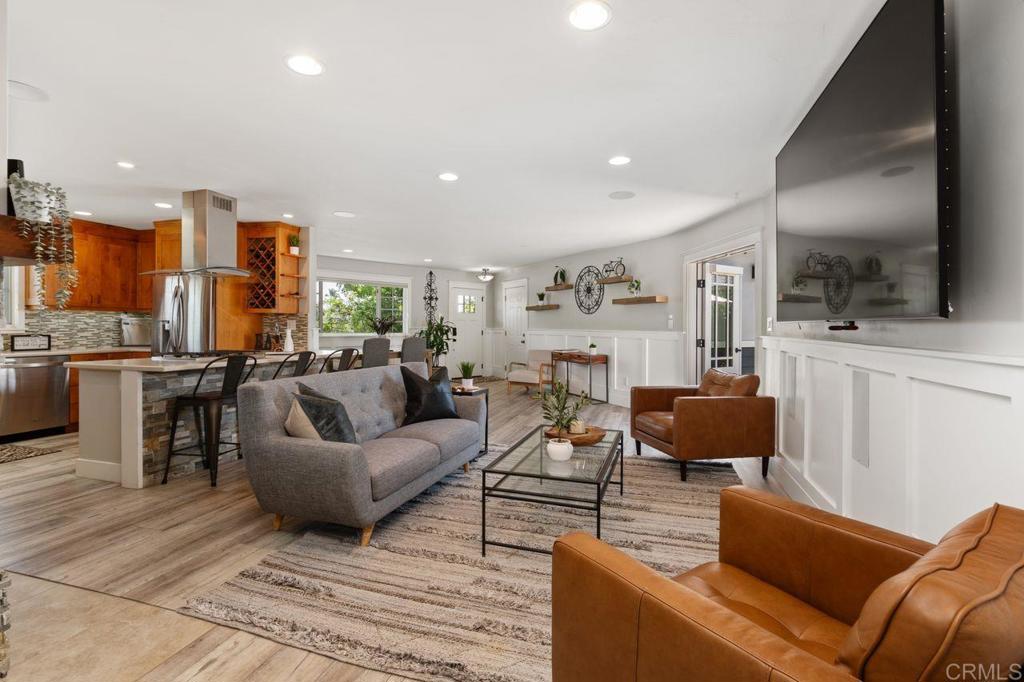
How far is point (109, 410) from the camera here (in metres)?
3.60

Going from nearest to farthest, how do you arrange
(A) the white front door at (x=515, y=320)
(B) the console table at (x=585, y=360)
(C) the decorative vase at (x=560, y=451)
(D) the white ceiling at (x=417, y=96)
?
(D) the white ceiling at (x=417, y=96) → (C) the decorative vase at (x=560, y=451) → (B) the console table at (x=585, y=360) → (A) the white front door at (x=515, y=320)

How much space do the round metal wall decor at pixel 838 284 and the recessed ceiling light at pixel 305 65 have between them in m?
2.58

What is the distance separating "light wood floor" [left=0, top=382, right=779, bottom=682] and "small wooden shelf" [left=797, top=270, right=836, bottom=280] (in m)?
1.81

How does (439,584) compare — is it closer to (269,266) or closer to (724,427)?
(724,427)

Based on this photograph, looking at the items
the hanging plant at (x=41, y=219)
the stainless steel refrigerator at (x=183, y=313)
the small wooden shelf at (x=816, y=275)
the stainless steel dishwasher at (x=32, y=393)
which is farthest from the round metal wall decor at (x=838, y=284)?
the stainless steel dishwasher at (x=32, y=393)

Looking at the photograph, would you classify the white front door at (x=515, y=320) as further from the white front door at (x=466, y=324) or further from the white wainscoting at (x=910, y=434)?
the white wainscoting at (x=910, y=434)

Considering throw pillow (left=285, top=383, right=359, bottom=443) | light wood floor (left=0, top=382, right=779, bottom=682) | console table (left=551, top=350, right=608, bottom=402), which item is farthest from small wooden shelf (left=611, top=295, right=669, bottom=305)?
throw pillow (left=285, top=383, right=359, bottom=443)

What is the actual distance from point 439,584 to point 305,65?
2.55 metres

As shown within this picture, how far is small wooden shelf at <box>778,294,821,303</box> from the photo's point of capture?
237 centimetres

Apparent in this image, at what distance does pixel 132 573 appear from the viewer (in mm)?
2232

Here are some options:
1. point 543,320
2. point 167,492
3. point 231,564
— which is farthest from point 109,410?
point 543,320

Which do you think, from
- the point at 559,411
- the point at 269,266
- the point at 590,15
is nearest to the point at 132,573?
the point at 559,411

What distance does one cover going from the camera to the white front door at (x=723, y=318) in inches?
240

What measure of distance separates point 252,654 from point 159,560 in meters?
1.05
